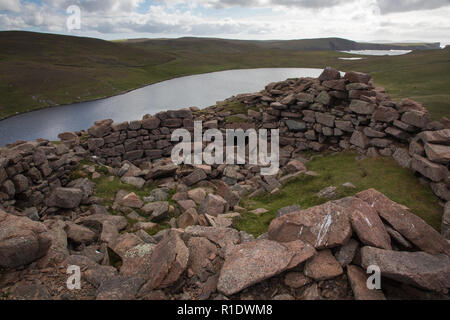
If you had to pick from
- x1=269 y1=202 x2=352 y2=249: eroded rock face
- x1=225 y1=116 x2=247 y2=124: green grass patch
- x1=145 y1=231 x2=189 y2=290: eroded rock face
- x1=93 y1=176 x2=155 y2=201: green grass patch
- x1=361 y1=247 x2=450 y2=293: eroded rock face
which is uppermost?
x1=225 y1=116 x2=247 y2=124: green grass patch

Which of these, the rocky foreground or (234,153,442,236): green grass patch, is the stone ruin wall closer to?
the rocky foreground

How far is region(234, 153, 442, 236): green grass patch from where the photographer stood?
947cm

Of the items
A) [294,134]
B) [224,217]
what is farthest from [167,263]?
[294,134]

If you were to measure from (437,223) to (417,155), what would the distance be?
11.3 ft

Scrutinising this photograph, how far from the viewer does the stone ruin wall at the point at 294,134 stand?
10.8 m

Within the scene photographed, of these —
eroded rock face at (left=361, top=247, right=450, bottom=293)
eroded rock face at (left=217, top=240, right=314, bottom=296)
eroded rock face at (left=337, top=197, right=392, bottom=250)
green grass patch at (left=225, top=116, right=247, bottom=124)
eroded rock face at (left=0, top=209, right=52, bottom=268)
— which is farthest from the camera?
green grass patch at (left=225, top=116, right=247, bottom=124)

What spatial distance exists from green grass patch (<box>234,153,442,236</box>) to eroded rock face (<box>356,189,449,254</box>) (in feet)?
8.90

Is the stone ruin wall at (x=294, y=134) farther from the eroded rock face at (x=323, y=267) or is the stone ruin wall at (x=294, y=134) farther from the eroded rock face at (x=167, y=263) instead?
the eroded rock face at (x=167, y=263)

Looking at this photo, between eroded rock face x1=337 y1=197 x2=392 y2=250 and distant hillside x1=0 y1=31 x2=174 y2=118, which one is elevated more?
distant hillside x1=0 y1=31 x2=174 y2=118

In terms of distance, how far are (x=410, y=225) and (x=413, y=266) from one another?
144 cm

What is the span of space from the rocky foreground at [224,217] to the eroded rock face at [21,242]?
24mm

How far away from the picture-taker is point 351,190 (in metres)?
10.7

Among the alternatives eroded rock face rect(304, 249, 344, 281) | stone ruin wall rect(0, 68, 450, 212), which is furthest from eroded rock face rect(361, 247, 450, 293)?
stone ruin wall rect(0, 68, 450, 212)
